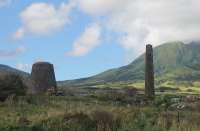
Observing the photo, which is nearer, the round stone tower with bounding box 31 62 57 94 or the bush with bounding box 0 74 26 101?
the bush with bounding box 0 74 26 101

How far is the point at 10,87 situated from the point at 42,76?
69.4 feet

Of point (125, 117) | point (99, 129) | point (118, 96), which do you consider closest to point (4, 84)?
point (118, 96)

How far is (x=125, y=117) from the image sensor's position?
21938mm

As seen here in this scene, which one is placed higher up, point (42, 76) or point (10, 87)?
point (42, 76)

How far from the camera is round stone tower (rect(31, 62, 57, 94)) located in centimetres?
6159

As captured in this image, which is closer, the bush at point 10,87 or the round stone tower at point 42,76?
the bush at point 10,87

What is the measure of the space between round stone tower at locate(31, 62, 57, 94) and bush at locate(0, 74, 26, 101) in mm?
17024

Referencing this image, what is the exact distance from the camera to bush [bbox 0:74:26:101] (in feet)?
128

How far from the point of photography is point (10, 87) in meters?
41.2

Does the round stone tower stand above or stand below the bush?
above

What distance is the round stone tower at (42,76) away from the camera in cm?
6159

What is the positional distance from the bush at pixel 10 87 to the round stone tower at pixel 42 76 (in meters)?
17.0

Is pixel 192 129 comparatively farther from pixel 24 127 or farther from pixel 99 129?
pixel 24 127

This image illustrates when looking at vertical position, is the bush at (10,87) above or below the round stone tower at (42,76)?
below
